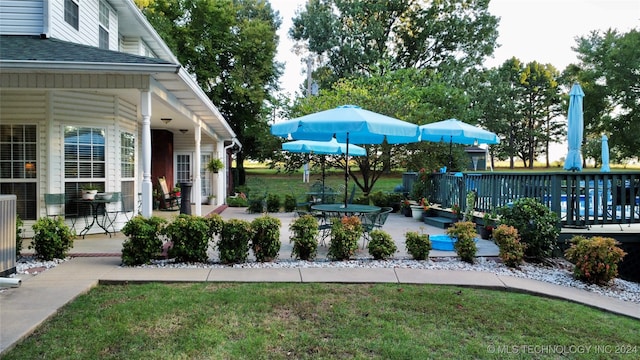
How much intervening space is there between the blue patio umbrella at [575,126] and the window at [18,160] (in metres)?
9.67

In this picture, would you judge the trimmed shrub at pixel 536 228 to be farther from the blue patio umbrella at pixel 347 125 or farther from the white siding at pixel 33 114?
A: the white siding at pixel 33 114

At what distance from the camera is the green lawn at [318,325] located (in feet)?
10.2

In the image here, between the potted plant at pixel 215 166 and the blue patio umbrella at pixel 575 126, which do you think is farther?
the potted plant at pixel 215 166

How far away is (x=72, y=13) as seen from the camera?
8.38 m

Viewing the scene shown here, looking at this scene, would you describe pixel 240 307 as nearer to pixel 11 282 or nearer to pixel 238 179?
pixel 11 282

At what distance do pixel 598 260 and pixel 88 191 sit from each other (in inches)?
311

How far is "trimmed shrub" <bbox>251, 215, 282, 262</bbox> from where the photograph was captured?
5781 mm

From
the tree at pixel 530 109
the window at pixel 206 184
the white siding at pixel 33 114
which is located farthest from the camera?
the tree at pixel 530 109

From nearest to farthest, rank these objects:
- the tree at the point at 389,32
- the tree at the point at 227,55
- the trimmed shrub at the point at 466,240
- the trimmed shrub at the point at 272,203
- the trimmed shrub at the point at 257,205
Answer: the trimmed shrub at the point at 466,240 → the trimmed shrub at the point at 257,205 → the trimmed shrub at the point at 272,203 → the tree at the point at 227,55 → the tree at the point at 389,32

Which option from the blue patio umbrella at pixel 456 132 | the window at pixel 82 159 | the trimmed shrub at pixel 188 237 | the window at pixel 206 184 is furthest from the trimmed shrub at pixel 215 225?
the window at pixel 206 184

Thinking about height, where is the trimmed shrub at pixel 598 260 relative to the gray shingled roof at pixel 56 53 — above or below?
below

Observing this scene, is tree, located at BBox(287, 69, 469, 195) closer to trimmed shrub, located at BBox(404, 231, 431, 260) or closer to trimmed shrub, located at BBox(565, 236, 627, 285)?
trimmed shrub, located at BBox(404, 231, 431, 260)

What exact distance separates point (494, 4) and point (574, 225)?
24.4 metres

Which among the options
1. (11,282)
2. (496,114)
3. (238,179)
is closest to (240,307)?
(11,282)
